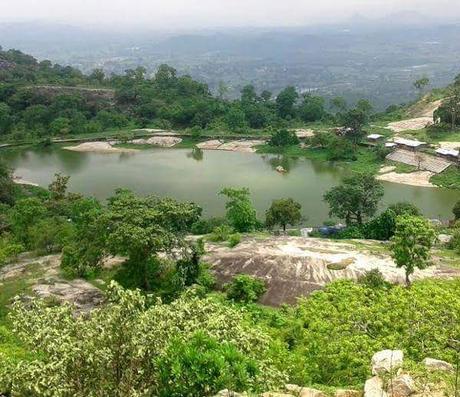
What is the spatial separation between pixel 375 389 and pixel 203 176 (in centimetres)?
3215

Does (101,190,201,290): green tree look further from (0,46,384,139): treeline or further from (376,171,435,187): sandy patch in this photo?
(0,46,384,139): treeline

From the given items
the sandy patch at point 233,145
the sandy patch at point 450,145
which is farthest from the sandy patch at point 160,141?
the sandy patch at point 450,145

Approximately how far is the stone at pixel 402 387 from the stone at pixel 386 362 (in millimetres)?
287

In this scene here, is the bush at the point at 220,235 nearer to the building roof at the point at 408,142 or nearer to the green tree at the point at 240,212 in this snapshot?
the green tree at the point at 240,212

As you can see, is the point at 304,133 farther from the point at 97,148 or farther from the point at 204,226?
the point at 204,226

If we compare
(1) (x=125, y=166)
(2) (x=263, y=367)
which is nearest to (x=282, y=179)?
(1) (x=125, y=166)

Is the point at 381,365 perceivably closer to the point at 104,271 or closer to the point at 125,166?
the point at 104,271

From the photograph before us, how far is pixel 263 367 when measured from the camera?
7672 mm

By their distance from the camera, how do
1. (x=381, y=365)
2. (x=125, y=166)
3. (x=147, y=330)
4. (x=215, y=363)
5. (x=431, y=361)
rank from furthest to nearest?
(x=125, y=166), (x=431, y=361), (x=381, y=365), (x=147, y=330), (x=215, y=363)

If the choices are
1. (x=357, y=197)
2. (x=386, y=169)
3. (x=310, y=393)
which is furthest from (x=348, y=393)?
(x=386, y=169)

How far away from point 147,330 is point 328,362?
5.39 metres

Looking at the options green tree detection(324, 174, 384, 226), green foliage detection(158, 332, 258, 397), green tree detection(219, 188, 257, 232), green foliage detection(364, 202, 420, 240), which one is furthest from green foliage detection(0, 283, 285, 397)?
green tree detection(324, 174, 384, 226)

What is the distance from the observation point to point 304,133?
51.0 meters

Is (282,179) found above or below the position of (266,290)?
below
